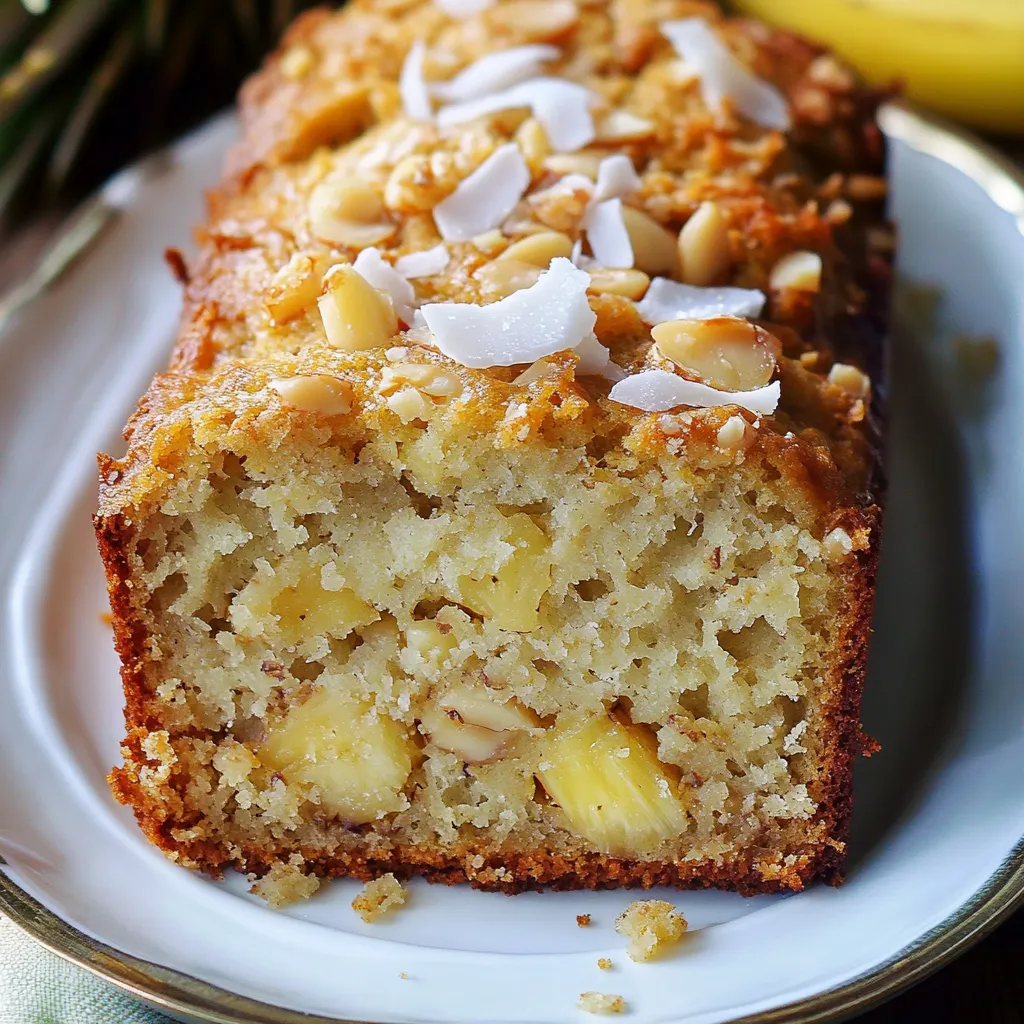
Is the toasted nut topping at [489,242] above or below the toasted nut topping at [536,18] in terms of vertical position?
above

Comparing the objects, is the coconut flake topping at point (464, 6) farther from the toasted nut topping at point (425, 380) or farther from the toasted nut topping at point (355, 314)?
the toasted nut topping at point (425, 380)

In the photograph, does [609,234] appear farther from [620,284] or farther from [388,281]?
[388,281]

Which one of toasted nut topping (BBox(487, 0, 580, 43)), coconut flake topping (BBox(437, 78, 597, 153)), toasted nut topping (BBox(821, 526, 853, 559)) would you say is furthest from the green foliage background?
toasted nut topping (BBox(821, 526, 853, 559))

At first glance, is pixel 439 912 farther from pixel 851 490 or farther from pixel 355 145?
pixel 355 145

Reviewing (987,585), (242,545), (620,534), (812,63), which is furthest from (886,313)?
(242,545)

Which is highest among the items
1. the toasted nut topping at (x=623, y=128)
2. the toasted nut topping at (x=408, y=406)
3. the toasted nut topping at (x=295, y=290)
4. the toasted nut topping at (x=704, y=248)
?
the toasted nut topping at (x=295, y=290)

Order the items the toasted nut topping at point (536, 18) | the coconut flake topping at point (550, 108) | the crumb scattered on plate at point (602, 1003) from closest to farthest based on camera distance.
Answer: the crumb scattered on plate at point (602, 1003)
the coconut flake topping at point (550, 108)
the toasted nut topping at point (536, 18)

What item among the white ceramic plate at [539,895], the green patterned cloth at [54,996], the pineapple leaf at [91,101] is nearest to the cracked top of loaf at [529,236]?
the white ceramic plate at [539,895]
